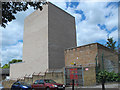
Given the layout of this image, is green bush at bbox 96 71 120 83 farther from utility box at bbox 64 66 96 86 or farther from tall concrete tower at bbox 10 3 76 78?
tall concrete tower at bbox 10 3 76 78

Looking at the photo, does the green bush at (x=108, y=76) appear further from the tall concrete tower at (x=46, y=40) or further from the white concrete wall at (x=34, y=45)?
the white concrete wall at (x=34, y=45)

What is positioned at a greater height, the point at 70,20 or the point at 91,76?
the point at 70,20

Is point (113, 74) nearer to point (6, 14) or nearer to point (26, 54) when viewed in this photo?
point (6, 14)

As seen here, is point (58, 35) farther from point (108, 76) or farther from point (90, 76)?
point (108, 76)

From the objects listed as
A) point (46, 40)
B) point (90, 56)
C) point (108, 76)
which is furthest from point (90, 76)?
point (46, 40)

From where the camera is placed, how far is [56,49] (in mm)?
28406

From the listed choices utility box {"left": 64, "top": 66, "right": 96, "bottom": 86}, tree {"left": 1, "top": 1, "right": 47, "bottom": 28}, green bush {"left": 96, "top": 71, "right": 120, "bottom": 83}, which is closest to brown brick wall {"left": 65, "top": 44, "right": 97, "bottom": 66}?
utility box {"left": 64, "top": 66, "right": 96, "bottom": 86}

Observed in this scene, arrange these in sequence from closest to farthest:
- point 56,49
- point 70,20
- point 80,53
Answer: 1. point 80,53
2. point 56,49
3. point 70,20

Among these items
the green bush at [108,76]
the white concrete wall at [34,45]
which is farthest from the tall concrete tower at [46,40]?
the green bush at [108,76]

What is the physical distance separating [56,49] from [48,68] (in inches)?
202

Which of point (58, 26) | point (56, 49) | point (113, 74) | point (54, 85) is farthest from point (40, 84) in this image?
point (58, 26)

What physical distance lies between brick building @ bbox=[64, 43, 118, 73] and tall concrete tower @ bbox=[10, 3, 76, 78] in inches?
224

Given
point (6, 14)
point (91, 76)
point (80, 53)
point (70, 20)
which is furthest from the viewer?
point (70, 20)

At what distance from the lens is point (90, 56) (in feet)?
62.6
